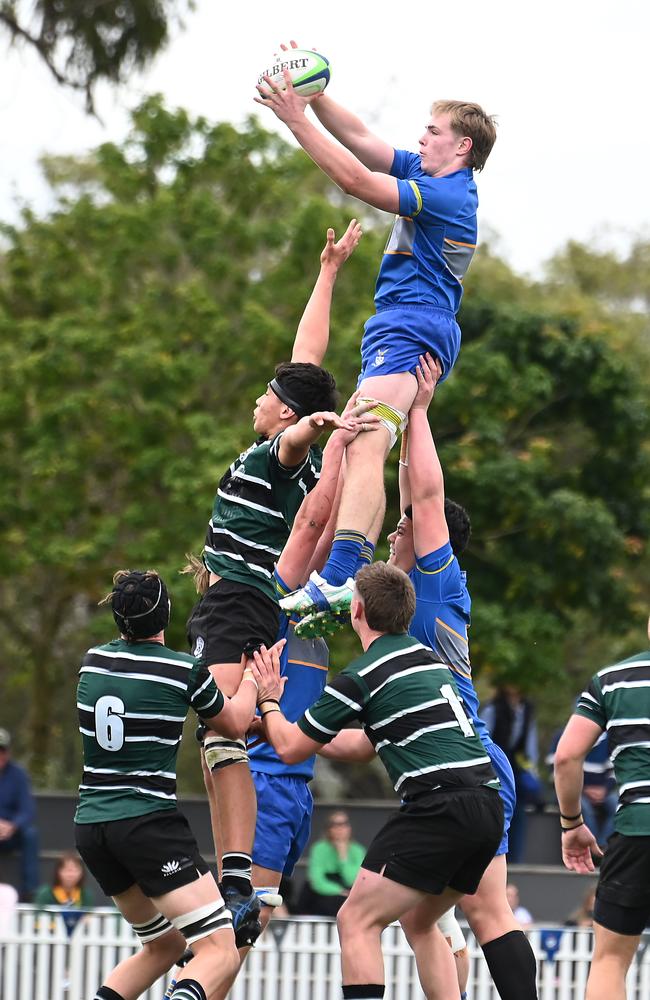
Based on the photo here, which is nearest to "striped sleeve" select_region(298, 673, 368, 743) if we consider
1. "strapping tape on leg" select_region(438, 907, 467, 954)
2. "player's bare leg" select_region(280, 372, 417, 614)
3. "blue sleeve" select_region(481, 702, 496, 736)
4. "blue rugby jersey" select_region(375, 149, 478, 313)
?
"player's bare leg" select_region(280, 372, 417, 614)

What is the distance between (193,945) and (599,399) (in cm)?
1407

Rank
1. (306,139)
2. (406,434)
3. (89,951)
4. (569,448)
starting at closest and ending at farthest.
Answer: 1. (306,139)
2. (406,434)
3. (89,951)
4. (569,448)

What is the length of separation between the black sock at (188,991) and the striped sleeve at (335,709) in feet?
3.68

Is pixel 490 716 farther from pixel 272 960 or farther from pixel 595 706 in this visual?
pixel 595 706

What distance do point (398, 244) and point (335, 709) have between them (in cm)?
234

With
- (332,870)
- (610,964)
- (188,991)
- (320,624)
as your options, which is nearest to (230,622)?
(320,624)

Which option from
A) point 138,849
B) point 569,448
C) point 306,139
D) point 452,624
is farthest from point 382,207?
point 569,448

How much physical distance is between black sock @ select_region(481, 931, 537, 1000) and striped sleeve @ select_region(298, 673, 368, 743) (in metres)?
1.43

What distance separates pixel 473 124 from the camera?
22.0ft

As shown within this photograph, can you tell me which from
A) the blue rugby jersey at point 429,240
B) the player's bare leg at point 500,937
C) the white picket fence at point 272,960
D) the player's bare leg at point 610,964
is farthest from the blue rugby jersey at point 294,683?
the white picket fence at point 272,960

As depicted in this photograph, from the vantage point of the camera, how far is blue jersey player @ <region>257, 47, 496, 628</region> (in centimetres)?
645

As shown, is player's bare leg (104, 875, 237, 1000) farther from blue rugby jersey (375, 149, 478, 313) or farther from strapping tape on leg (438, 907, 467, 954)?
blue rugby jersey (375, 149, 478, 313)

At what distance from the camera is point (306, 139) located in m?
6.46

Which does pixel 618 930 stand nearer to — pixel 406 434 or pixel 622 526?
pixel 406 434
